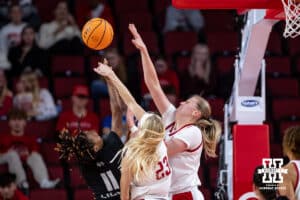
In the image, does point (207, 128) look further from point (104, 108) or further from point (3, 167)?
point (104, 108)

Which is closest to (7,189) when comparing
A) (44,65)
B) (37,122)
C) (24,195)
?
(24,195)

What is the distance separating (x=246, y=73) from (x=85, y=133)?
2.00 m

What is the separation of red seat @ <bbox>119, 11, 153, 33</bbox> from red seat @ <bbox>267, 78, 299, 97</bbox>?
204cm

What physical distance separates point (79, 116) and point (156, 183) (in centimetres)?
454

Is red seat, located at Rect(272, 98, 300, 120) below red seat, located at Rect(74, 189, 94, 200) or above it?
above

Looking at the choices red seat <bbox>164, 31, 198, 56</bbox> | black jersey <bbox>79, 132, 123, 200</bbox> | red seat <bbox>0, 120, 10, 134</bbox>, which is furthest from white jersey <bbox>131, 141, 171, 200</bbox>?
red seat <bbox>164, 31, 198, 56</bbox>

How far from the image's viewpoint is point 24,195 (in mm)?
9703

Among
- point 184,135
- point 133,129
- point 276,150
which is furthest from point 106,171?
point 276,150

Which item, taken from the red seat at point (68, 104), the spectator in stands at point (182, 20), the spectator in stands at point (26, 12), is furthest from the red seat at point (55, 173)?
the spectator in stands at point (182, 20)

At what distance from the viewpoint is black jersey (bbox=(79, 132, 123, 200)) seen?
6.88m

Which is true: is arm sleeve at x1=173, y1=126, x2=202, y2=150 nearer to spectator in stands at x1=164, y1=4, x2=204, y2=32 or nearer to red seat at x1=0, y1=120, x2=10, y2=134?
red seat at x1=0, y1=120, x2=10, y2=134

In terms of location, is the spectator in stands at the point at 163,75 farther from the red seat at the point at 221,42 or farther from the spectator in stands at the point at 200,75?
the red seat at the point at 221,42

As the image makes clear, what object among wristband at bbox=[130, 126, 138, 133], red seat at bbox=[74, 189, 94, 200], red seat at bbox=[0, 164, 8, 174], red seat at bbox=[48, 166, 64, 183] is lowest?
red seat at bbox=[74, 189, 94, 200]

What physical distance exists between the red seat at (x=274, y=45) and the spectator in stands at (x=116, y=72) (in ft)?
7.06
